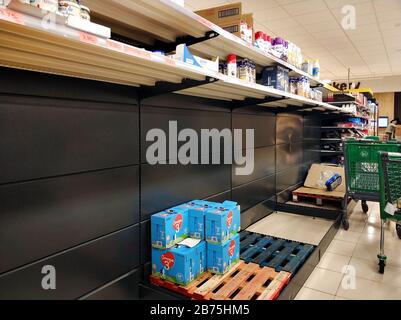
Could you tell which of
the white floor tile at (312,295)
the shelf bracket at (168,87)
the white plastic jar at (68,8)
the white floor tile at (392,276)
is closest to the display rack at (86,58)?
the shelf bracket at (168,87)

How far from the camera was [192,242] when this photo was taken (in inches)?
85.4

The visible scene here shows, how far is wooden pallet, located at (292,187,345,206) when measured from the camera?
4.45 m

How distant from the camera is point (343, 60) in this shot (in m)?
9.55

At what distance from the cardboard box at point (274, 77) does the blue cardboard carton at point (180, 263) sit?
5.70 feet

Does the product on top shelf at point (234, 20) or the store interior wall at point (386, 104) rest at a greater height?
the store interior wall at point (386, 104)

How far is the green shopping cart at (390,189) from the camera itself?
266cm

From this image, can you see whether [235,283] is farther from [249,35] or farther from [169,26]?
[249,35]

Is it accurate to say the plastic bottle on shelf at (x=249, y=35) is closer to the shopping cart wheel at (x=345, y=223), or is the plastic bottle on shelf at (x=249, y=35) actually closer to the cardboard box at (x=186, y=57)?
the cardboard box at (x=186, y=57)

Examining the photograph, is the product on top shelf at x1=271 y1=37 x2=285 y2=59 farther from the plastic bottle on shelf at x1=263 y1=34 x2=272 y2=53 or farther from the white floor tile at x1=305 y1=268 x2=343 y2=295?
the white floor tile at x1=305 y1=268 x2=343 y2=295

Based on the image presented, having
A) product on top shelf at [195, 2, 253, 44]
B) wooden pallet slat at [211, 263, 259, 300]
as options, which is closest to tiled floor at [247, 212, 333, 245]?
wooden pallet slat at [211, 263, 259, 300]

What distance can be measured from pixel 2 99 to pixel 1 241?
661 mm

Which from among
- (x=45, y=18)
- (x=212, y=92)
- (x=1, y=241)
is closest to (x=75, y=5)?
(x=45, y=18)

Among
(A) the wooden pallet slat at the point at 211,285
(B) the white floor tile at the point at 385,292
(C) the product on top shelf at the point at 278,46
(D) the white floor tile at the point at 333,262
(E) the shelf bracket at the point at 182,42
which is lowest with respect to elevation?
(B) the white floor tile at the point at 385,292
